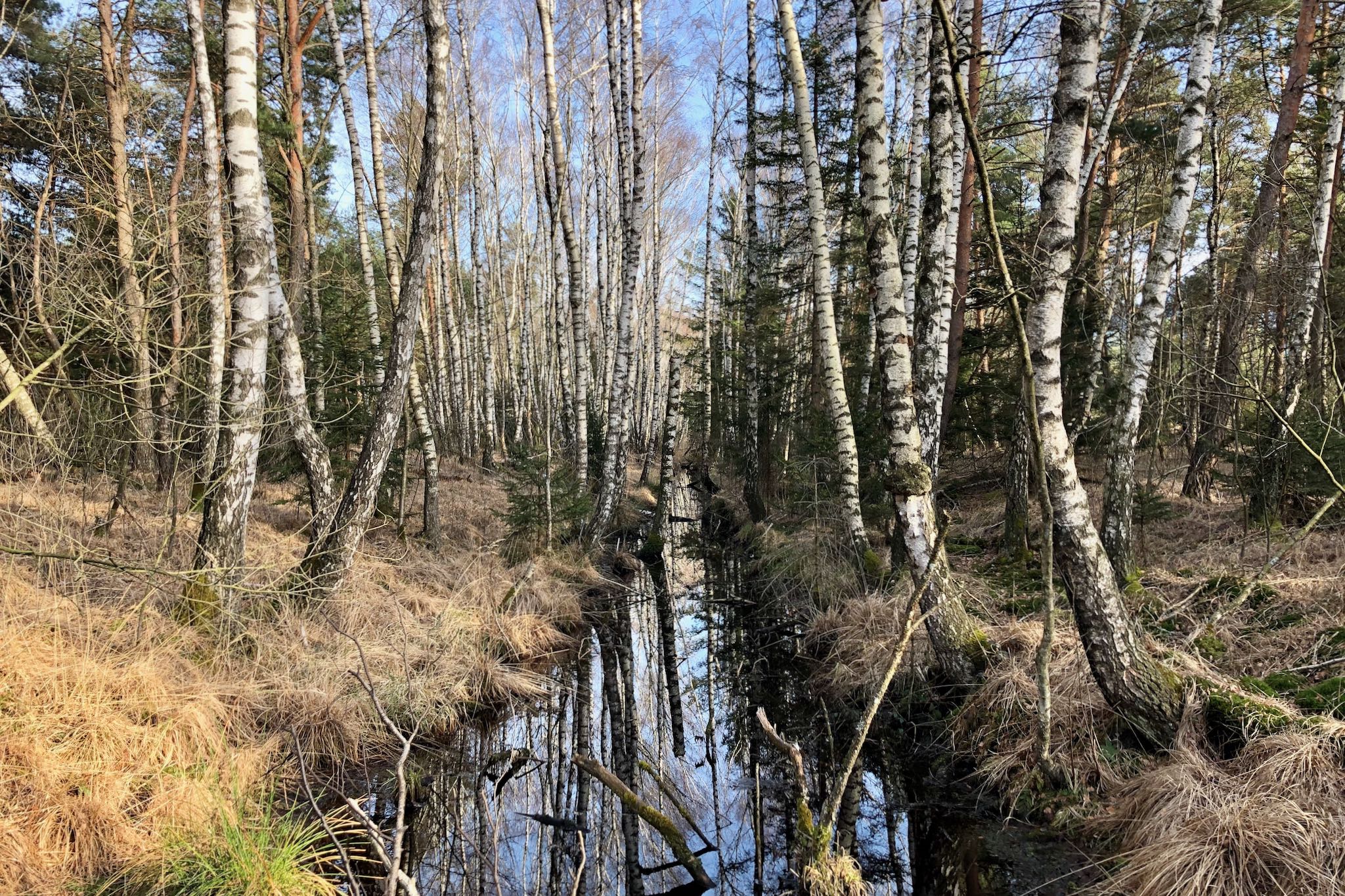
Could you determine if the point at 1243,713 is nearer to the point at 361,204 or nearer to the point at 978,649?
the point at 978,649

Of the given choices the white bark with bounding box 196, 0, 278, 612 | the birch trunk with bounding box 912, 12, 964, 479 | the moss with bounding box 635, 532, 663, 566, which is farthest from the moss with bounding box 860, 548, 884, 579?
the white bark with bounding box 196, 0, 278, 612

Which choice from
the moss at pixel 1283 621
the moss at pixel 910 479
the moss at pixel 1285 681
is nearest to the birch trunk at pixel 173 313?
the moss at pixel 910 479

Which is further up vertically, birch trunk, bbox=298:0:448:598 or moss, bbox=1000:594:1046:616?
birch trunk, bbox=298:0:448:598

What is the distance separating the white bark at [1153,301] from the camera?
572 cm

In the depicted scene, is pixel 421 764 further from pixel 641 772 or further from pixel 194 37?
pixel 194 37

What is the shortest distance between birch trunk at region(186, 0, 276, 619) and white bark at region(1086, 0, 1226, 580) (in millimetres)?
6824

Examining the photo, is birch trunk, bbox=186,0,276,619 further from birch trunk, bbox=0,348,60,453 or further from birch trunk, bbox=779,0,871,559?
birch trunk, bbox=779,0,871,559

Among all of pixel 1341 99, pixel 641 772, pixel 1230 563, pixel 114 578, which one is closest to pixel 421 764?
pixel 641 772

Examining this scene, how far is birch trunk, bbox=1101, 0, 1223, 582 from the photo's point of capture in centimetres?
572

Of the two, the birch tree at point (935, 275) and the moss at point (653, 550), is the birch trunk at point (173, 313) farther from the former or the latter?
the moss at point (653, 550)

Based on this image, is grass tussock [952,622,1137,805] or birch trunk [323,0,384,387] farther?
birch trunk [323,0,384,387]

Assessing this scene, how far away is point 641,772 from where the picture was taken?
4680mm

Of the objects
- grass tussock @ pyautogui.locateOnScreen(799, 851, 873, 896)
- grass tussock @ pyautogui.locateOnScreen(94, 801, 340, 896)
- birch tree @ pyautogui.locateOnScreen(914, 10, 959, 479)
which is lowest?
grass tussock @ pyautogui.locateOnScreen(799, 851, 873, 896)

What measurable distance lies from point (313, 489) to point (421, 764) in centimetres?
254
